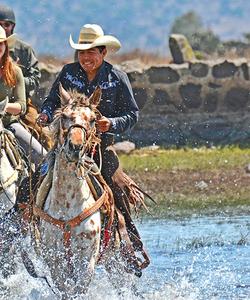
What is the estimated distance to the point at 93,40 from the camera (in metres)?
11.5

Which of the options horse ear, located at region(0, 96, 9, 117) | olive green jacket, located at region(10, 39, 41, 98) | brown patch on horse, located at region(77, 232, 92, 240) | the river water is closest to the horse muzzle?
brown patch on horse, located at region(77, 232, 92, 240)

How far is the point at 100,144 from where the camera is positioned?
37.9 feet

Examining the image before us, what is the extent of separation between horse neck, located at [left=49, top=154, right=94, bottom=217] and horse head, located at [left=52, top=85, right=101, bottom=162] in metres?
0.22

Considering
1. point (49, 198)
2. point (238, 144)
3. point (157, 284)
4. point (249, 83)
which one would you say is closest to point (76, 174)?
point (49, 198)

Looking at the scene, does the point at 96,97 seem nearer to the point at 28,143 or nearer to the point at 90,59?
the point at 90,59

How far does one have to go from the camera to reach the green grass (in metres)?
21.3

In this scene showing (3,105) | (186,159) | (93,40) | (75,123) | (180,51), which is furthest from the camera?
(180,51)

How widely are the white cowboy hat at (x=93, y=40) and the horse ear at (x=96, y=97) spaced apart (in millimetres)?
646

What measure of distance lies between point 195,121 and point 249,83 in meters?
1.39

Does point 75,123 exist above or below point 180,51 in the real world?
above

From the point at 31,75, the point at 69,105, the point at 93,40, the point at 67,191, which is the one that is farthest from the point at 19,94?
the point at 67,191

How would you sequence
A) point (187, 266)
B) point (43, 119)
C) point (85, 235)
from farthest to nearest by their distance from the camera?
point (187, 266) → point (43, 119) → point (85, 235)

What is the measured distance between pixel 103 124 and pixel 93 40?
978 millimetres

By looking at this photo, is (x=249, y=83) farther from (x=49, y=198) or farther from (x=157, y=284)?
(x=49, y=198)
